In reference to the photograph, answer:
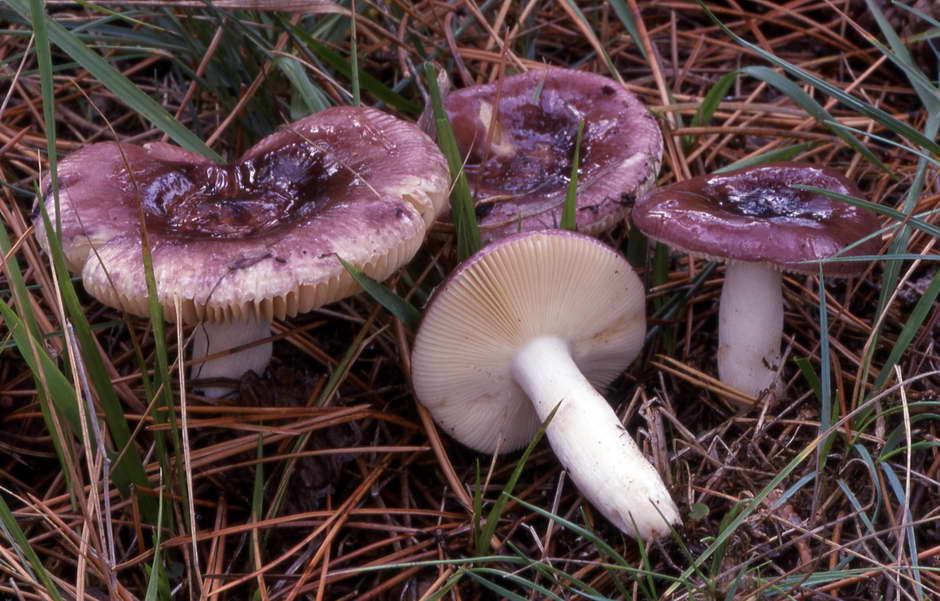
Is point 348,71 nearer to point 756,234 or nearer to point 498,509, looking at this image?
point 756,234

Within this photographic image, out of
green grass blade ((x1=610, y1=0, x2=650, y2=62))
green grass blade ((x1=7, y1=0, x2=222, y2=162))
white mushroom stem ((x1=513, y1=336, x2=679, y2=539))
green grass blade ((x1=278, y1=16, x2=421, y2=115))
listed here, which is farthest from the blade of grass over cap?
green grass blade ((x1=610, y1=0, x2=650, y2=62))

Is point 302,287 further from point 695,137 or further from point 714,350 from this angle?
point 695,137

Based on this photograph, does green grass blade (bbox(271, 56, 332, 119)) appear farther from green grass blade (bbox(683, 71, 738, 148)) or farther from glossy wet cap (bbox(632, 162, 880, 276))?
green grass blade (bbox(683, 71, 738, 148))

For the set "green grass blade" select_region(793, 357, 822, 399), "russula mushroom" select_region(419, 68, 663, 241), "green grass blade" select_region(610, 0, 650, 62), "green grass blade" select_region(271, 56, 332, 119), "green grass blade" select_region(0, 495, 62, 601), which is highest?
"green grass blade" select_region(610, 0, 650, 62)

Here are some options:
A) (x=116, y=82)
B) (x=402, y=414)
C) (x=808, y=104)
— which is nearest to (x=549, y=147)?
(x=808, y=104)

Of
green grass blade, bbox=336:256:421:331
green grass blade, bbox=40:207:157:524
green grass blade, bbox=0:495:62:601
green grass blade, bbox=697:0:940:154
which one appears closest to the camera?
green grass blade, bbox=0:495:62:601

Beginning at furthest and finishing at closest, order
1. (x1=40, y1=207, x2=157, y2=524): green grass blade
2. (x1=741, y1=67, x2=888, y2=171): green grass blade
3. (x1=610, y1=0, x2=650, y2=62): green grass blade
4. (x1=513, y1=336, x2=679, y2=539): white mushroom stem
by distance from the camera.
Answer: (x1=610, y1=0, x2=650, y2=62): green grass blade, (x1=741, y1=67, x2=888, y2=171): green grass blade, (x1=513, y1=336, x2=679, y2=539): white mushroom stem, (x1=40, y1=207, x2=157, y2=524): green grass blade

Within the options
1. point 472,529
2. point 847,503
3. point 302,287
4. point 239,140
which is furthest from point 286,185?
point 847,503
